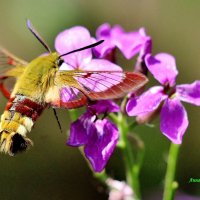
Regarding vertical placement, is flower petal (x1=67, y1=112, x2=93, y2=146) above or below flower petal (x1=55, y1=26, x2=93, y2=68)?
below

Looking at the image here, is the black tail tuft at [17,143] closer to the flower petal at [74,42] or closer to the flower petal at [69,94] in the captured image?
the flower petal at [69,94]

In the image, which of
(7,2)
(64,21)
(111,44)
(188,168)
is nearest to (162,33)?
(64,21)

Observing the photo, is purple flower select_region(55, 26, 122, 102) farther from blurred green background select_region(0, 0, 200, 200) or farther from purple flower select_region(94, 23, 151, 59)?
blurred green background select_region(0, 0, 200, 200)

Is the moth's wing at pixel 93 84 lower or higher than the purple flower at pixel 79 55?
lower

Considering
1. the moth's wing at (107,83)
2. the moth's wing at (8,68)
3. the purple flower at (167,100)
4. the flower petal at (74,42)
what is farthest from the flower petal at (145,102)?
the moth's wing at (8,68)

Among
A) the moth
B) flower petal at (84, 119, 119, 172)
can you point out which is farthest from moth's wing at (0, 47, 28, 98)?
flower petal at (84, 119, 119, 172)

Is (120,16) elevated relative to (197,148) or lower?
elevated

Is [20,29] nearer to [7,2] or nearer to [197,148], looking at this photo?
[7,2]
